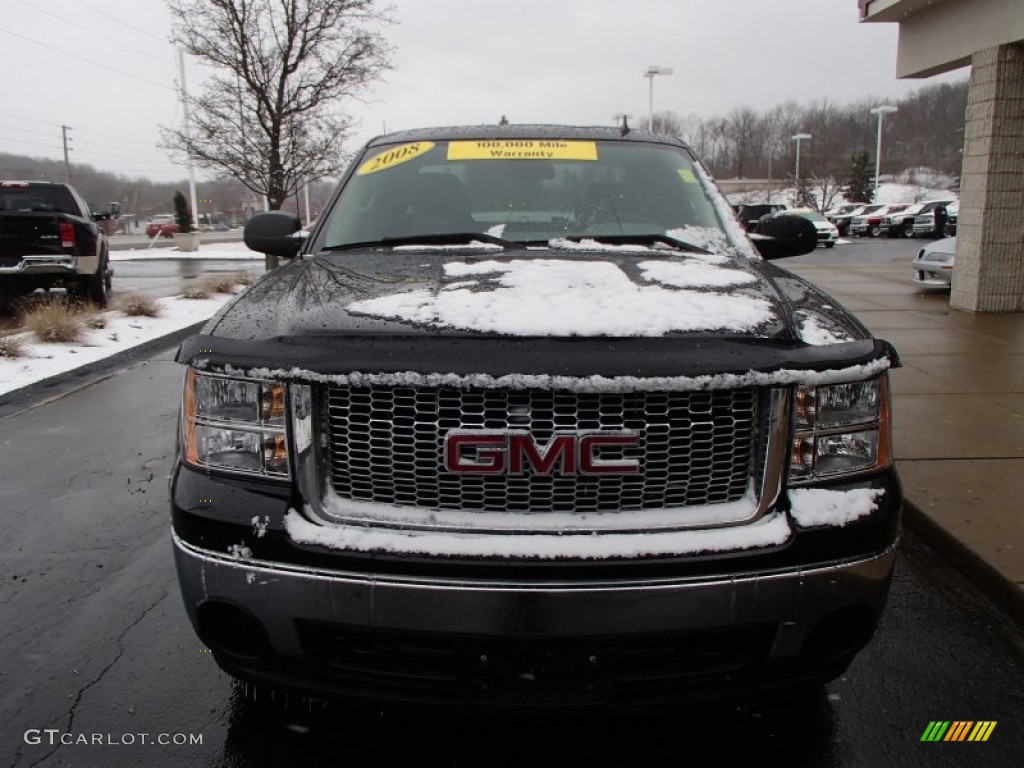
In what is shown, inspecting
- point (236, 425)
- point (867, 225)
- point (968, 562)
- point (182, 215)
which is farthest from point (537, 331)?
point (867, 225)

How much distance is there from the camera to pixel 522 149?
3717 mm

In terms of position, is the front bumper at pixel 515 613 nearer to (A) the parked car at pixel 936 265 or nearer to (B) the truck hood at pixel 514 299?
(B) the truck hood at pixel 514 299

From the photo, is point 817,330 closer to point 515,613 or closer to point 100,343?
point 515,613

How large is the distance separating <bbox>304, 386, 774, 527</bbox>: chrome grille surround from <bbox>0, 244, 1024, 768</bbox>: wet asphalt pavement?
52cm

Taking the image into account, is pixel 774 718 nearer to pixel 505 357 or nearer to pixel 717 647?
pixel 717 647

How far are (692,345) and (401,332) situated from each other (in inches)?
27.2

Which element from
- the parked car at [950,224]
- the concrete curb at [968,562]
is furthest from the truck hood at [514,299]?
the parked car at [950,224]

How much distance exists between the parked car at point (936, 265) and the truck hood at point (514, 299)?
11677 millimetres

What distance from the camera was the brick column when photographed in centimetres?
1000

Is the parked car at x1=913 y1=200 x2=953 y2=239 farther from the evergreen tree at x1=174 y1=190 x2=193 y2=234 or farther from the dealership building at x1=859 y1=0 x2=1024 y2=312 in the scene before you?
the evergreen tree at x1=174 y1=190 x2=193 y2=234

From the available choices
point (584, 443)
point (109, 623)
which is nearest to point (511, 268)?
point (584, 443)

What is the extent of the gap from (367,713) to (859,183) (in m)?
75.9

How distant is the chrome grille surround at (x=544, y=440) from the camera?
187 centimetres

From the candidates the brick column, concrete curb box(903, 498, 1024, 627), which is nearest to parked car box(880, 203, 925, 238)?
the brick column
